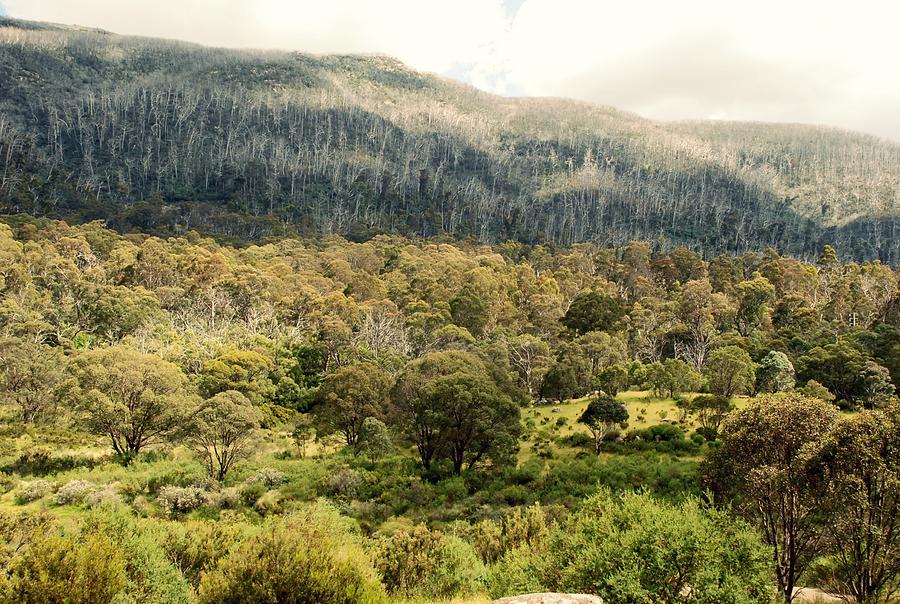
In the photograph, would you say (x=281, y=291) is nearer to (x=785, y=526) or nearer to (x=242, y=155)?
(x=785, y=526)

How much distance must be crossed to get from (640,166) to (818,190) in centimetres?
5426

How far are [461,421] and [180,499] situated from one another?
17427mm

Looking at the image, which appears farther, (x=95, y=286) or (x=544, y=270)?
(x=544, y=270)

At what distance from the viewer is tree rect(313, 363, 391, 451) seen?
4191 cm

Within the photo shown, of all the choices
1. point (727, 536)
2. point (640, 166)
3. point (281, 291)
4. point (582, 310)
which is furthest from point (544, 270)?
point (640, 166)

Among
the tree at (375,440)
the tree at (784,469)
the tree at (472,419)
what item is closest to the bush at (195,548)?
the tree at (375,440)

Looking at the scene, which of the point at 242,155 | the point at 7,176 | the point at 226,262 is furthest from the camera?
the point at 242,155

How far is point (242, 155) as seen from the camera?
164m

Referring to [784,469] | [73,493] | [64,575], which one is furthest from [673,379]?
[64,575]

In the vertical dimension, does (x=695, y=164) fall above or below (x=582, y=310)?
above

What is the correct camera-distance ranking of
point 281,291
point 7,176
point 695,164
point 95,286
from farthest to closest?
point 695,164, point 7,176, point 281,291, point 95,286

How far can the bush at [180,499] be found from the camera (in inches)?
1168

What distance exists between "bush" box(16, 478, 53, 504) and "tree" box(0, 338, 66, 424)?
1266 centimetres

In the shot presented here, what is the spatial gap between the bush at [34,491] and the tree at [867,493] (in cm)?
3808
